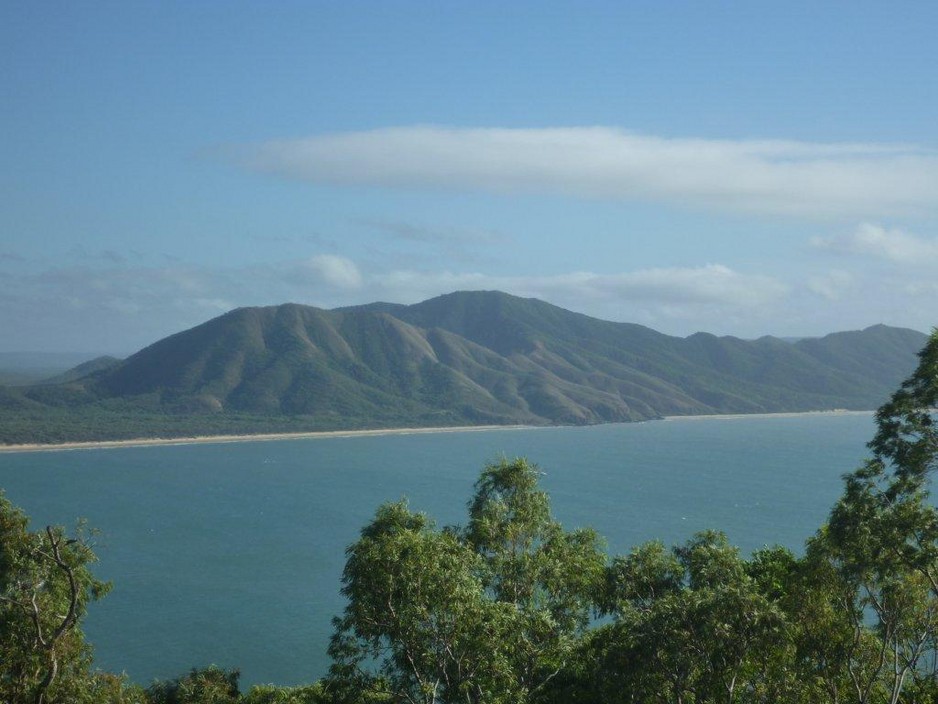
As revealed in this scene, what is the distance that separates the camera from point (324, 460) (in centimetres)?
13675

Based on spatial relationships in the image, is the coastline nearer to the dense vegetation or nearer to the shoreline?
the shoreline

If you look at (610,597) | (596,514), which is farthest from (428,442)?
(610,597)

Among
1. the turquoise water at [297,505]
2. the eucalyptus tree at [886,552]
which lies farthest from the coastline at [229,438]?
the eucalyptus tree at [886,552]

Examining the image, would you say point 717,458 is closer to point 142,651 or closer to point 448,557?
point 142,651

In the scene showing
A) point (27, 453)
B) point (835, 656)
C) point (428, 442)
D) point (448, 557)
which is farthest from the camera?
point (428, 442)

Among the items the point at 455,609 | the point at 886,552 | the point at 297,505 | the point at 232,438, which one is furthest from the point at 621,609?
the point at 232,438

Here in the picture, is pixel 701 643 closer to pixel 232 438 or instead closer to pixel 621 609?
pixel 621 609

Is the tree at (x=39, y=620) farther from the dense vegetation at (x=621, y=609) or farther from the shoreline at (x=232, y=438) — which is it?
the shoreline at (x=232, y=438)

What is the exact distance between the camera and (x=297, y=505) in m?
95.5

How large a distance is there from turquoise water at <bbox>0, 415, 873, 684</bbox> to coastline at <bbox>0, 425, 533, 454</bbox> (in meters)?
6.25

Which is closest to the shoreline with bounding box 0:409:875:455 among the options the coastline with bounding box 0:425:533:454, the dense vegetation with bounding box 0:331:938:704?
the coastline with bounding box 0:425:533:454

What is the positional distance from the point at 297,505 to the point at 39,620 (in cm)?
8350

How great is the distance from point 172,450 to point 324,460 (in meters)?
30.1

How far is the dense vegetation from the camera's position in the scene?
14.0m
